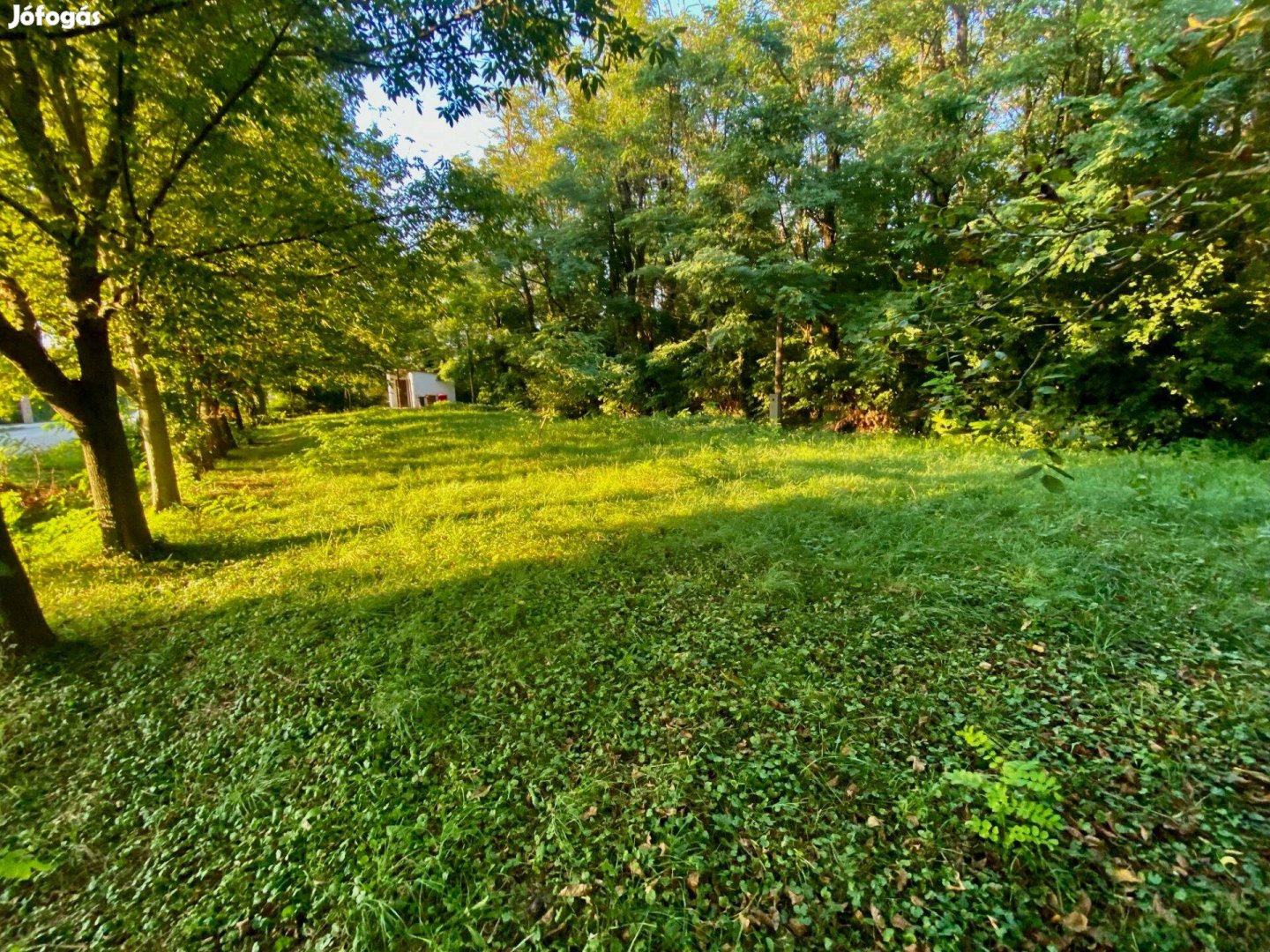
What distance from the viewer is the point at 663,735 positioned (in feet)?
7.74

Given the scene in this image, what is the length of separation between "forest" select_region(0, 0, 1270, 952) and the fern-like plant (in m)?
0.02

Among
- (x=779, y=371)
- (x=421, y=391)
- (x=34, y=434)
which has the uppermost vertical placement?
(x=421, y=391)

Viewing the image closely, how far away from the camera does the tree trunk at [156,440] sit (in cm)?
586

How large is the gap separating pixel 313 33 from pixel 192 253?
71.5 inches

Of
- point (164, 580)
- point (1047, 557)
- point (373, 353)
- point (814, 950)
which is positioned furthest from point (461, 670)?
point (373, 353)

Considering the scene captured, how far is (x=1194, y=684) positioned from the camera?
2.36 meters

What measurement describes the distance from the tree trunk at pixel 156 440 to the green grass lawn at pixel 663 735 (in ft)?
6.39

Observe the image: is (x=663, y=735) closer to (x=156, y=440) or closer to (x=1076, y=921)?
(x=1076, y=921)

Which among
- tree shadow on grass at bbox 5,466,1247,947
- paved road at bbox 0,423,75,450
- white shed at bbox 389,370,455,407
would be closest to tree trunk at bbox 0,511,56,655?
tree shadow on grass at bbox 5,466,1247,947

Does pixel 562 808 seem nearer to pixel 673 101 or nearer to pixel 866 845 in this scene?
pixel 866 845

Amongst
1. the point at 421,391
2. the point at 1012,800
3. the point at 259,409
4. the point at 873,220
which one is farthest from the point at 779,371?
the point at 421,391

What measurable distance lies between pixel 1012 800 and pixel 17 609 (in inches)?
213

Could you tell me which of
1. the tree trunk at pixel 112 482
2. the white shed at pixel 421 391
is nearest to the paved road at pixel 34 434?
the tree trunk at pixel 112 482

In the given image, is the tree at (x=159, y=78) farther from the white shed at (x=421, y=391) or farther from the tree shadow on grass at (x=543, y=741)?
the white shed at (x=421, y=391)
